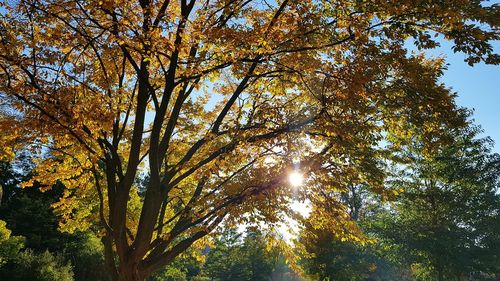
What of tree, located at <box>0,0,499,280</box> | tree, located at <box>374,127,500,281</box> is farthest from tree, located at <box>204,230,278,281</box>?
tree, located at <box>0,0,499,280</box>

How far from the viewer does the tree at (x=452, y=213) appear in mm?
20625

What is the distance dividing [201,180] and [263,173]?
181 centimetres

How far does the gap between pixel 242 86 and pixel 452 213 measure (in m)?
18.2

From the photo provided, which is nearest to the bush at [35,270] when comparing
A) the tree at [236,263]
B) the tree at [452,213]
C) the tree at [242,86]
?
the tree at [242,86]

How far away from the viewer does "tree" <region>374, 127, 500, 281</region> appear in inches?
812

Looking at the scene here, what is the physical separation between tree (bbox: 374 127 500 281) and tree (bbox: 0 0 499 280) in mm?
13616

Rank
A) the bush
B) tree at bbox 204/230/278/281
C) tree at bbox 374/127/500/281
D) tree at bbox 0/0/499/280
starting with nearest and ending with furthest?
tree at bbox 0/0/499/280
the bush
tree at bbox 374/127/500/281
tree at bbox 204/230/278/281

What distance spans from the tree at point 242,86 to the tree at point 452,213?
44.7 feet

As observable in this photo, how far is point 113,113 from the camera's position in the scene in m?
7.14

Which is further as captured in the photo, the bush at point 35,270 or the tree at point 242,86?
the bush at point 35,270

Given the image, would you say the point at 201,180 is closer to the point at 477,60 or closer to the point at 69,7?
the point at 69,7

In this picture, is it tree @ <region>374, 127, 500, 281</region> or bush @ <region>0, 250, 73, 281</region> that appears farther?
tree @ <region>374, 127, 500, 281</region>

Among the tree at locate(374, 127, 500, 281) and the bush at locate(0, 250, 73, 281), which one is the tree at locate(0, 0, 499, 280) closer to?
the bush at locate(0, 250, 73, 281)

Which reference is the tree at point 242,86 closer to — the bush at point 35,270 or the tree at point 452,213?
the bush at point 35,270
